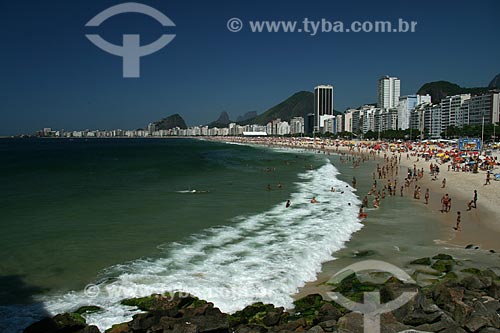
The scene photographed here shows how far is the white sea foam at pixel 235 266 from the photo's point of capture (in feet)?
29.4

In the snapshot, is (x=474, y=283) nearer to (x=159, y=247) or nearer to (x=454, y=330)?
(x=454, y=330)

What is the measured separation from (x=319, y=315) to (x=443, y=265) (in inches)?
193

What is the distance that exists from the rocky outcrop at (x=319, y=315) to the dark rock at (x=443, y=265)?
1.45 m

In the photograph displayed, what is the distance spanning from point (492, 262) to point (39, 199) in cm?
2361

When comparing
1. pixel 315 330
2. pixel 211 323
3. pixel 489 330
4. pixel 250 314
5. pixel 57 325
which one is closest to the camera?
pixel 489 330

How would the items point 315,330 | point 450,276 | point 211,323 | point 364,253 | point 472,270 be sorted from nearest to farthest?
point 315,330 → point 211,323 → point 450,276 → point 472,270 → point 364,253

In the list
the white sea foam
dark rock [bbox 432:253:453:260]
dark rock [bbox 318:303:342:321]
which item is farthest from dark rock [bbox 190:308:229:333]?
dark rock [bbox 432:253:453:260]

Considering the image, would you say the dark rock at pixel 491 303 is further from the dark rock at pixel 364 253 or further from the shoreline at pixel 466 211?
the shoreline at pixel 466 211

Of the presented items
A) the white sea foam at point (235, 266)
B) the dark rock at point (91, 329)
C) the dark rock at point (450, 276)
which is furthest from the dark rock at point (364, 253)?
the dark rock at point (91, 329)

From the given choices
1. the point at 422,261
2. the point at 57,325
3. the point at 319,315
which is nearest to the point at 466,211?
the point at 422,261

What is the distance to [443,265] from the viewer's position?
10.6 m

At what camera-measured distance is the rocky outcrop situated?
22.0 ft

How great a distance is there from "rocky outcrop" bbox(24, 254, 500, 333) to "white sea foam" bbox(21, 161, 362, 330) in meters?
0.56

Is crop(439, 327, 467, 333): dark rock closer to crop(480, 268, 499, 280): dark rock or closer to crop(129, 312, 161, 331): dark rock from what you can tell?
crop(480, 268, 499, 280): dark rock
